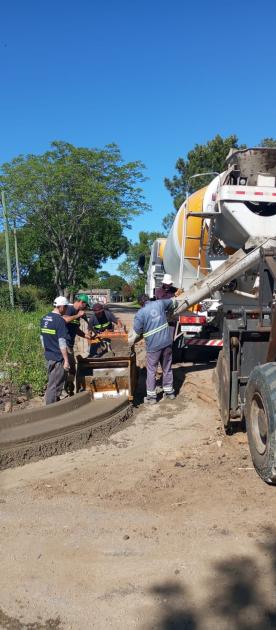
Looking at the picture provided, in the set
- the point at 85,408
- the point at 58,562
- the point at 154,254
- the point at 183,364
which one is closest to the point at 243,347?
the point at 85,408

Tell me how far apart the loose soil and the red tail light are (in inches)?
133

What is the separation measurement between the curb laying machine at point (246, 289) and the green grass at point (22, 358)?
219cm

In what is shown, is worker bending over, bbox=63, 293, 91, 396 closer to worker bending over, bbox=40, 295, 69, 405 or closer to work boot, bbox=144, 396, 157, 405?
worker bending over, bbox=40, 295, 69, 405

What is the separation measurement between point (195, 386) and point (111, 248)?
20302 millimetres

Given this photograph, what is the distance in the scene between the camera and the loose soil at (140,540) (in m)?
2.40

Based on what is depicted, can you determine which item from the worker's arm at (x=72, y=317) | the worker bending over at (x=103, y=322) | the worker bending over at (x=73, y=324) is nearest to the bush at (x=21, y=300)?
the worker bending over at (x=103, y=322)

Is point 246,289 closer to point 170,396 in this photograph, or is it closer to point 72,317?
point 170,396

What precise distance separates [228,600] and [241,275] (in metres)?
4.62

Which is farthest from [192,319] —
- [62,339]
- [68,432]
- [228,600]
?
[228,600]

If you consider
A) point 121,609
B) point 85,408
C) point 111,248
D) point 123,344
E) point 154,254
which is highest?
point 111,248

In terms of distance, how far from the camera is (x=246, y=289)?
695cm

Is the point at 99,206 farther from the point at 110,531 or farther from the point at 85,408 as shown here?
the point at 110,531

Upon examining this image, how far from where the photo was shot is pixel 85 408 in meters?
5.39

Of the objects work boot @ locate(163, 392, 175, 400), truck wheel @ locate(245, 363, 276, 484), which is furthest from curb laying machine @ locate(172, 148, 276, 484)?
work boot @ locate(163, 392, 175, 400)
